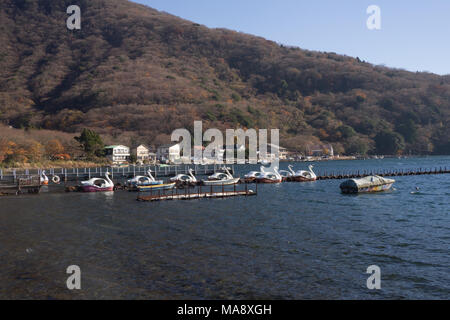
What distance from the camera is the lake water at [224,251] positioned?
54.6 feet

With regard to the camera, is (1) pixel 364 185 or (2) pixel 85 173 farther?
(2) pixel 85 173

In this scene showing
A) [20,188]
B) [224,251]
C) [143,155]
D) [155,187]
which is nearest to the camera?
[224,251]

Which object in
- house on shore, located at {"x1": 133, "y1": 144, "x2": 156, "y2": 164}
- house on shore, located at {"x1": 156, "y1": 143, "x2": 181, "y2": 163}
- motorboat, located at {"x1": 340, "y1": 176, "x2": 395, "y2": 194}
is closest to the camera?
motorboat, located at {"x1": 340, "y1": 176, "x2": 395, "y2": 194}

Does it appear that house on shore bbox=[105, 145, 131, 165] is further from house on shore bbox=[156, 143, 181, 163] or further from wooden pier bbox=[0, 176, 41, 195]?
wooden pier bbox=[0, 176, 41, 195]

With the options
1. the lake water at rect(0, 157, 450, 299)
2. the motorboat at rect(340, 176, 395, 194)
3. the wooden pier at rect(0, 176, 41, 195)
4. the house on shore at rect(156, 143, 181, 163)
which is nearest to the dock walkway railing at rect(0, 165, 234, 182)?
the wooden pier at rect(0, 176, 41, 195)

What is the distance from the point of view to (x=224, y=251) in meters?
22.4

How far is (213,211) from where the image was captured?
3778 centimetres

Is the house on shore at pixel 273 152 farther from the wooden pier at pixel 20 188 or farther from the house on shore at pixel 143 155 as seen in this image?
the wooden pier at pixel 20 188

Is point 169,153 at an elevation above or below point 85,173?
above

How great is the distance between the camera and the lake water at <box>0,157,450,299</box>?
16641 mm

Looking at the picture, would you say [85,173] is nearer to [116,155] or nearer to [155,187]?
[155,187]

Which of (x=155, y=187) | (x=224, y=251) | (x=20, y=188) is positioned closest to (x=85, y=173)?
(x=20, y=188)

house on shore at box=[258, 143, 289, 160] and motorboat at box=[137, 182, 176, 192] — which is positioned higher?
house on shore at box=[258, 143, 289, 160]
